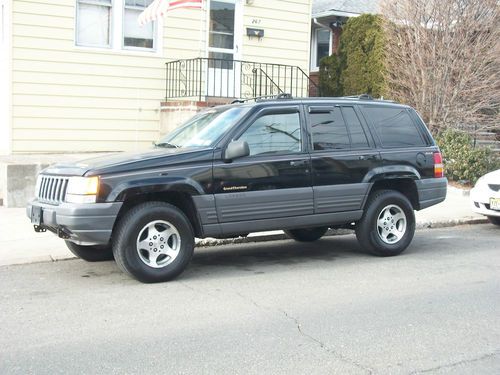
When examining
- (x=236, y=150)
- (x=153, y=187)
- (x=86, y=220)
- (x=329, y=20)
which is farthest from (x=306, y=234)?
(x=329, y=20)

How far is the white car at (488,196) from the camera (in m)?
10.0

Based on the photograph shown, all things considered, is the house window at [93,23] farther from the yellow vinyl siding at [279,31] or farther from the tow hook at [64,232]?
the tow hook at [64,232]

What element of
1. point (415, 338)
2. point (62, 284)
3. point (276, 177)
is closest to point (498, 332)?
point (415, 338)

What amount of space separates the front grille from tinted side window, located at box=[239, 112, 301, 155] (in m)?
1.96

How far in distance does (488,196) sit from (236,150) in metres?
5.13

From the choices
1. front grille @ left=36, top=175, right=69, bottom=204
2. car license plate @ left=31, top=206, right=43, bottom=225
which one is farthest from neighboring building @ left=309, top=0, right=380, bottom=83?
car license plate @ left=31, top=206, right=43, bottom=225

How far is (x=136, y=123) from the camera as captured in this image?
14578mm

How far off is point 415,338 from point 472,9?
1170cm

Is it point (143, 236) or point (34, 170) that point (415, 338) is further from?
point (34, 170)

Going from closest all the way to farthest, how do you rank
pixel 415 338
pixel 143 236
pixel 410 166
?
pixel 415 338
pixel 143 236
pixel 410 166

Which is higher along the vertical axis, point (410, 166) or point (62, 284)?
point (410, 166)

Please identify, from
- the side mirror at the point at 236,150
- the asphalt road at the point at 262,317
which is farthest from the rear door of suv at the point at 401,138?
the side mirror at the point at 236,150

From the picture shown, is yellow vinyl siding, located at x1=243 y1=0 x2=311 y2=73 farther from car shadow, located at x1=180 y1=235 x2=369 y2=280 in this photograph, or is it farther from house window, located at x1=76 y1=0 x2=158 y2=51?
car shadow, located at x1=180 y1=235 x2=369 y2=280

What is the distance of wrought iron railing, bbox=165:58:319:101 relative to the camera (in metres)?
14.8
